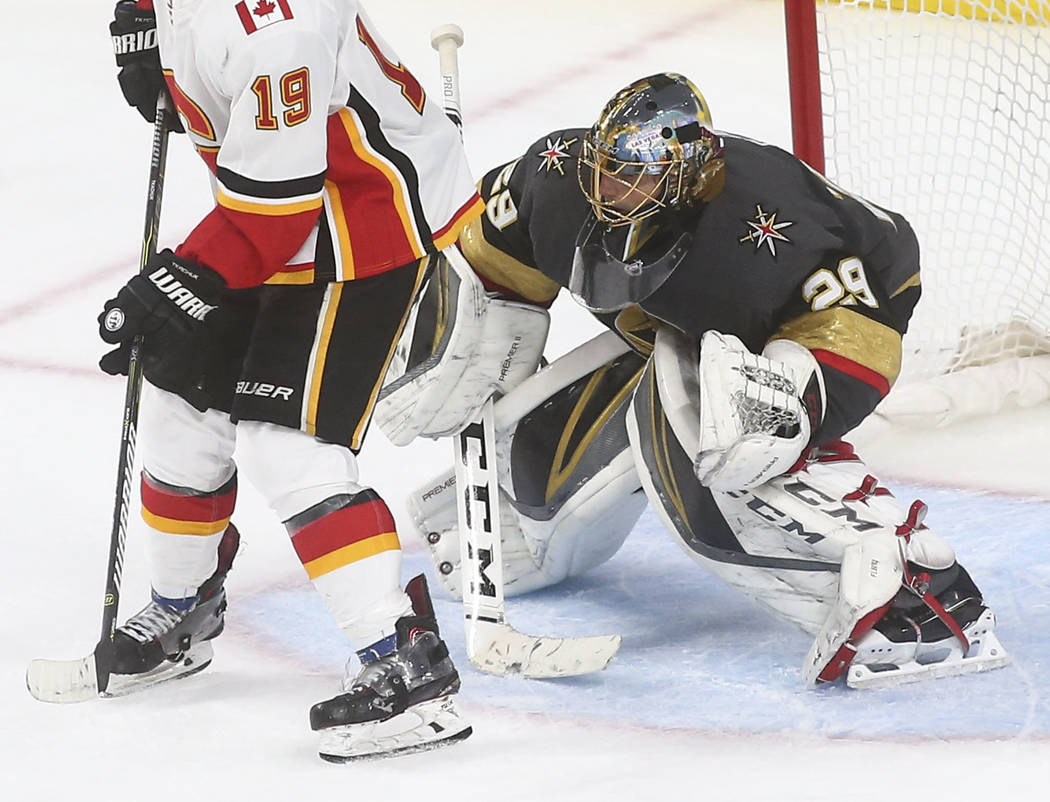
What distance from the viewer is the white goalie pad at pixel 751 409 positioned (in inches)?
85.0

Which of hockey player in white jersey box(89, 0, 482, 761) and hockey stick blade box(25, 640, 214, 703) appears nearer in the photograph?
hockey player in white jersey box(89, 0, 482, 761)

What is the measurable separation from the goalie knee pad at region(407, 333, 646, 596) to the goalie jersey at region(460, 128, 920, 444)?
202mm

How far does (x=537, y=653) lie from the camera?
2340 mm

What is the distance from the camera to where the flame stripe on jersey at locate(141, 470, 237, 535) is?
7.17 feet

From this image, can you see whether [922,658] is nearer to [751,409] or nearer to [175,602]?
[751,409]

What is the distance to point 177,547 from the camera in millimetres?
2217

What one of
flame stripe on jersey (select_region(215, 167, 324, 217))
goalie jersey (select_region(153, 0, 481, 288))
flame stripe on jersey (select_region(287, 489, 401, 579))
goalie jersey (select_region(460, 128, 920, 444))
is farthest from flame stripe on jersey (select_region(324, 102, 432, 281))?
goalie jersey (select_region(460, 128, 920, 444))

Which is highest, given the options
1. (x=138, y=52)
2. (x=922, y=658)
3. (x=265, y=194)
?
(x=138, y=52)

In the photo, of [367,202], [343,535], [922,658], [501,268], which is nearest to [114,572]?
[343,535]

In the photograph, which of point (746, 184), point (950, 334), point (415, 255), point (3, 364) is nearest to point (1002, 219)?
point (950, 334)

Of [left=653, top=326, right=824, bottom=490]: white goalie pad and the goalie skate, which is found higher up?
[left=653, top=326, right=824, bottom=490]: white goalie pad

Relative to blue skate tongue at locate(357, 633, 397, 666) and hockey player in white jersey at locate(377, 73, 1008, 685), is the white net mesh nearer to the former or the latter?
hockey player in white jersey at locate(377, 73, 1008, 685)

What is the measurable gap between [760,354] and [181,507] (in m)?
0.76

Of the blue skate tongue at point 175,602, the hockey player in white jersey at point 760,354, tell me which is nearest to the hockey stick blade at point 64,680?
the blue skate tongue at point 175,602
